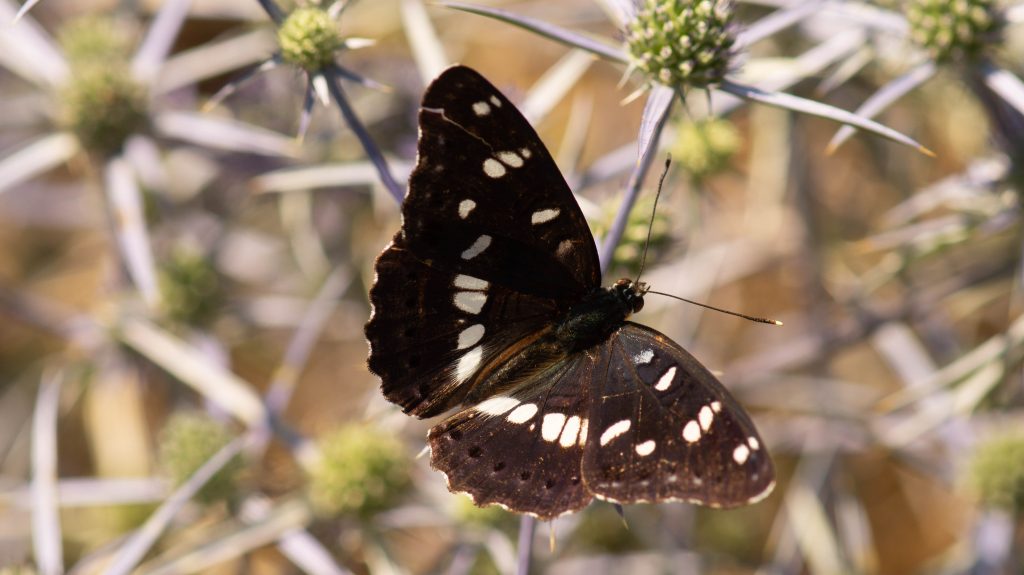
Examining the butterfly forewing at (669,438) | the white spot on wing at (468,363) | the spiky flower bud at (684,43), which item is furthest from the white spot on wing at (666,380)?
the spiky flower bud at (684,43)

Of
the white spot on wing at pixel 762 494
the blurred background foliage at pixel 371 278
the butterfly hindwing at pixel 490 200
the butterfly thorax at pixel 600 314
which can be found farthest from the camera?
the blurred background foliage at pixel 371 278

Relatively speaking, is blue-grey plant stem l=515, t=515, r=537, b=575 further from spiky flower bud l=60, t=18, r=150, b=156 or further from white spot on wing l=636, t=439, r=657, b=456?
spiky flower bud l=60, t=18, r=150, b=156

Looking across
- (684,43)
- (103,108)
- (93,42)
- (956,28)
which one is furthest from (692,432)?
(93,42)

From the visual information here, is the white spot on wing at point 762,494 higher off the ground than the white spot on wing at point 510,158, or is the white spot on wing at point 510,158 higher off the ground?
the white spot on wing at point 510,158

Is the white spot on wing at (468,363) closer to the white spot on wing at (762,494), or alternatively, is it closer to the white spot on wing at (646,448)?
the white spot on wing at (646,448)

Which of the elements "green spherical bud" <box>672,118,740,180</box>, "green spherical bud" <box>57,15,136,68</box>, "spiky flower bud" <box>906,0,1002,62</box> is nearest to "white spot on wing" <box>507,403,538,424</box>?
"green spherical bud" <box>672,118,740,180</box>

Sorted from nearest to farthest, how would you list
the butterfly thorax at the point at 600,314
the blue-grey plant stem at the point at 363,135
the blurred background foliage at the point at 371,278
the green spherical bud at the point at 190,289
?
the blue-grey plant stem at the point at 363,135 → the butterfly thorax at the point at 600,314 → the blurred background foliage at the point at 371,278 → the green spherical bud at the point at 190,289
